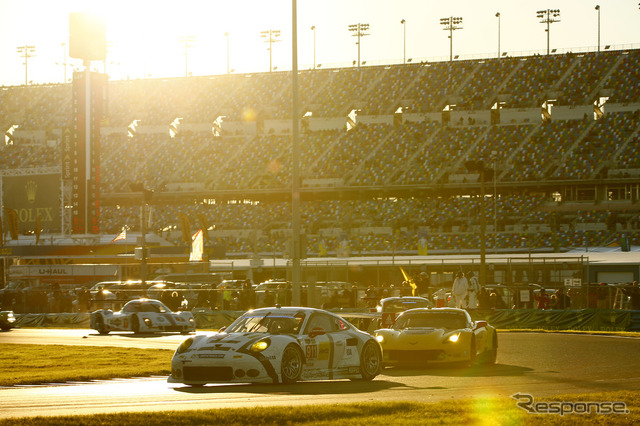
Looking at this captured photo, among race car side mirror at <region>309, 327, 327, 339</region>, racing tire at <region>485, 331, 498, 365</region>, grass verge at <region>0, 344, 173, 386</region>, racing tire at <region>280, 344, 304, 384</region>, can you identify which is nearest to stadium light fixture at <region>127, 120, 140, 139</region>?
grass verge at <region>0, 344, 173, 386</region>

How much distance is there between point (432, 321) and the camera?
61.9 ft

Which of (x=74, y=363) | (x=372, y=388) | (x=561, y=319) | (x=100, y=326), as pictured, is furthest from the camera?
(x=100, y=326)

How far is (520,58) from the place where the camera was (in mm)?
76438

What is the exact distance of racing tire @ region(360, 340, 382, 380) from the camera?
16156 mm

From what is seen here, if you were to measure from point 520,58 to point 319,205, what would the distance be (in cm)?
1981

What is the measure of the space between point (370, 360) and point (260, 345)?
8.17 ft

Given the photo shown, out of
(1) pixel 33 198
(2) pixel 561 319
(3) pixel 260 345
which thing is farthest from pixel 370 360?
(1) pixel 33 198

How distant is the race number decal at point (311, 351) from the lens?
1529 cm

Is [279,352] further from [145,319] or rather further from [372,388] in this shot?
[145,319]

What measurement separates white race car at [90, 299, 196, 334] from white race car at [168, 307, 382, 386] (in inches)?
623

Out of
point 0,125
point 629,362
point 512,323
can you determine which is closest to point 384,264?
point 512,323

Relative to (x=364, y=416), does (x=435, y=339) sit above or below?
below

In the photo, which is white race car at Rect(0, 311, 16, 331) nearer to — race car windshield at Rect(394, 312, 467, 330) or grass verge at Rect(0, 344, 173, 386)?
grass verge at Rect(0, 344, 173, 386)

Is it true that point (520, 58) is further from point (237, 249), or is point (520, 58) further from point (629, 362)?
point (629, 362)
